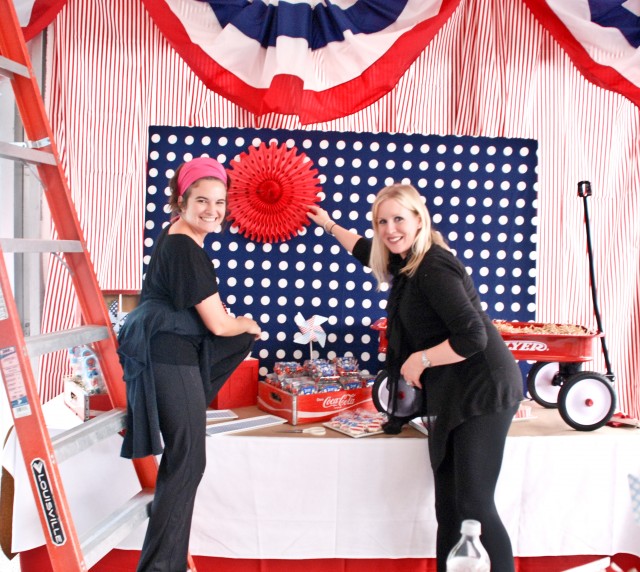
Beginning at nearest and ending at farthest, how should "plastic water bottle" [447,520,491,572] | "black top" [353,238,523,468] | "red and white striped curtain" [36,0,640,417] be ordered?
"plastic water bottle" [447,520,491,572] → "black top" [353,238,523,468] → "red and white striped curtain" [36,0,640,417]

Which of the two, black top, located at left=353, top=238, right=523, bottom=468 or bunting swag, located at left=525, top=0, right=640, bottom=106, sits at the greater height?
bunting swag, located at left=525, top=0, right=640, bottom=106

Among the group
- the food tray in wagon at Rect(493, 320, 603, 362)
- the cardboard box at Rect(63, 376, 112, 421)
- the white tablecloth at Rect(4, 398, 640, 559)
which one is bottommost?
the white tablecloth at Rect(4, 398, 640, 559)

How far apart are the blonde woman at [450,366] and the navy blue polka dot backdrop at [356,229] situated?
3.02 feet

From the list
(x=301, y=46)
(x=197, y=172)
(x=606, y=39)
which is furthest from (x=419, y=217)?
(x=606, y=39)

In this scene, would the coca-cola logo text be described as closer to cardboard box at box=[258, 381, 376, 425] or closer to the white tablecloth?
cardboard box at box=[258, 381, 376, 425]

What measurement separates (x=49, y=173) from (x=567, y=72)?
2.76 meters

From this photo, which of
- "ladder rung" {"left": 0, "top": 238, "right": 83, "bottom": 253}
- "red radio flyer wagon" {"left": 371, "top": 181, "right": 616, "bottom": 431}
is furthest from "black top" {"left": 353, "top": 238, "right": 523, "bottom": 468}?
"ladder rung" {"left": 0, "top": 238, "right": 83, "bottom": 253}

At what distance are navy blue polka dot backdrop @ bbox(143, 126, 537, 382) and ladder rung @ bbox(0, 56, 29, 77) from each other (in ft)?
3.77

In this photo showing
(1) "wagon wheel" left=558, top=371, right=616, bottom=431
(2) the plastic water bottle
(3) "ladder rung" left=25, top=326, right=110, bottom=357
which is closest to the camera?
(2) the plastic water bottle

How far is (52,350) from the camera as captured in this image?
1.96m

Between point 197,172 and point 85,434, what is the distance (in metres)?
0.99

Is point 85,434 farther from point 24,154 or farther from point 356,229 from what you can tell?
point 356,229

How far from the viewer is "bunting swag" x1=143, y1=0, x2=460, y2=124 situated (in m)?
2.99

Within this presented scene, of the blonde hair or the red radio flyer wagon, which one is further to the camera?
the red radio flyer wagon
